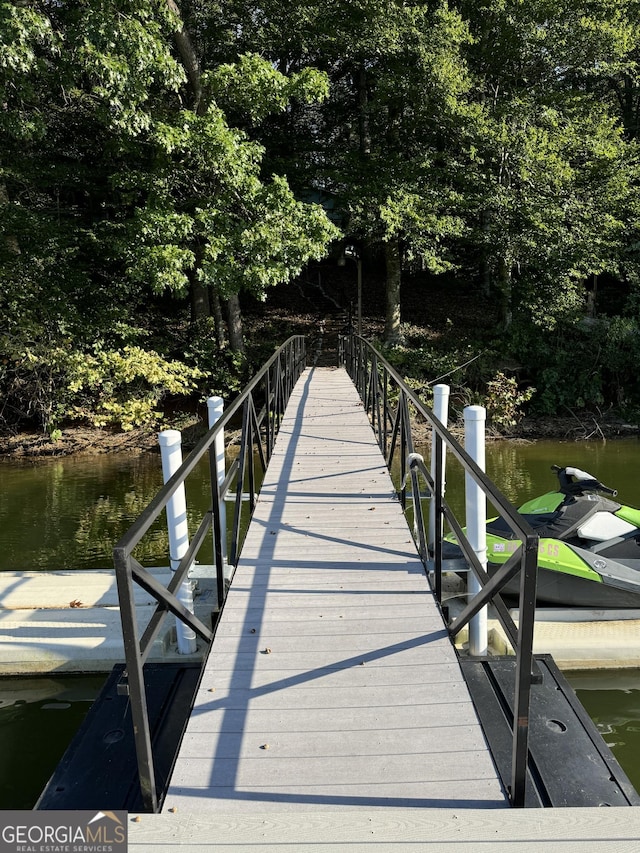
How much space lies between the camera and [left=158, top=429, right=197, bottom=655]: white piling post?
4098mm

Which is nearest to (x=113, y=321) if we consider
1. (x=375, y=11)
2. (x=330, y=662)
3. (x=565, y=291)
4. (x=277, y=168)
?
(x=277, y=168)

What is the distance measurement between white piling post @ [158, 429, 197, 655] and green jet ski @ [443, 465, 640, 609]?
8.50 ft

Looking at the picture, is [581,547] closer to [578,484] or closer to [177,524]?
[578,484]

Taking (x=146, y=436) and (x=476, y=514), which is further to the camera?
(x=146, y=436)

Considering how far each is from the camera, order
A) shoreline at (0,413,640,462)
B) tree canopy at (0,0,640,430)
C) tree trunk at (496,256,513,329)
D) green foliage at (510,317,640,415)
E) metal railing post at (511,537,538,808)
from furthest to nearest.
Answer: tree trunk at (496,256,513,329), green foliage at (510,317,640,415), shoreline at (0,413,640,462), tree canopy at (0,0,640,430), metal railing post at (511,537,538,808)

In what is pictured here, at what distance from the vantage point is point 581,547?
588 centimetres

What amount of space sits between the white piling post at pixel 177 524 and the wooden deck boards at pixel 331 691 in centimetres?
45

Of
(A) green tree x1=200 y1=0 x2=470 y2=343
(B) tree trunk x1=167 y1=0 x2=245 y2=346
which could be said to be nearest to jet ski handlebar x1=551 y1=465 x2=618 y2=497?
(A) green tree x1=200 y1=0 x2=470 y2=343

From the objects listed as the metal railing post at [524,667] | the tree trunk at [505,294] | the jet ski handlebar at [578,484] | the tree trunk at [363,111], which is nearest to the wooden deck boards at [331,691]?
the metal railing post at [524,667]

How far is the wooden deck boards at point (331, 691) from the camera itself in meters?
2.18

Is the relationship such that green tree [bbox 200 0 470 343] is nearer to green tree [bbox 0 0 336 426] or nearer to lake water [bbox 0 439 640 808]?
green tree [bbox 0 0 336 426]

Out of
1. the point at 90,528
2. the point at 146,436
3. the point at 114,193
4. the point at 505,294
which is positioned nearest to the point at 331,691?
the point at 90,528

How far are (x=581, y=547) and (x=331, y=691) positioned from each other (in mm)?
4025

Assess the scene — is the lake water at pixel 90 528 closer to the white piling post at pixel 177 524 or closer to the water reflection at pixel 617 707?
the water reflection at pixel 617 707
